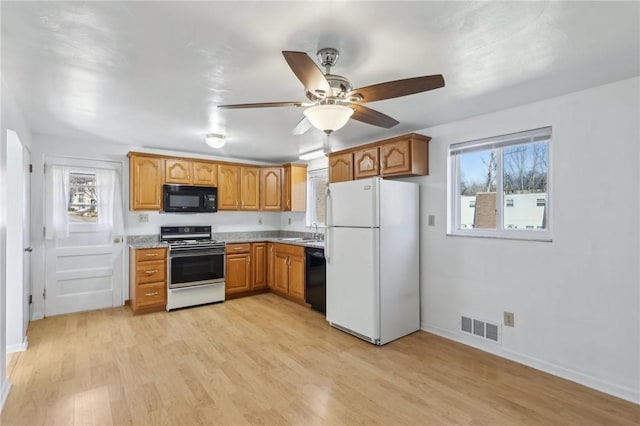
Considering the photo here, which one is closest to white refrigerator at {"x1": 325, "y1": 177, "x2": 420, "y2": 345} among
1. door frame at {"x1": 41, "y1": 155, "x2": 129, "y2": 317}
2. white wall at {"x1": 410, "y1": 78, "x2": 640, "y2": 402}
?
white wall at {"x1": 410, "y1": 78, "x2": 640, "y2": 402}

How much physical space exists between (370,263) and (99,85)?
2760mm

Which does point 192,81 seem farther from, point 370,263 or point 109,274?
point 109,274

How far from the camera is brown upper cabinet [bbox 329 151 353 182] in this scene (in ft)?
13.4

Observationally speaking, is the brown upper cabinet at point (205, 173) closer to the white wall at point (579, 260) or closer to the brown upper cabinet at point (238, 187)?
the brown upper cabinet at point (238, 187)

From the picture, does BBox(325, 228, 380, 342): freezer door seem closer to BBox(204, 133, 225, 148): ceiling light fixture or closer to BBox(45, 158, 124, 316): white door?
BBox(204, 133, 225, 148): ceiling light fixture

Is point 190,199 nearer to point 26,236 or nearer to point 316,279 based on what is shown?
point 26,236

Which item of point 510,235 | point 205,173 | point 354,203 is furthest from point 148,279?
point 510,235

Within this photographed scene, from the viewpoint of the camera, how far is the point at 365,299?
130 inches

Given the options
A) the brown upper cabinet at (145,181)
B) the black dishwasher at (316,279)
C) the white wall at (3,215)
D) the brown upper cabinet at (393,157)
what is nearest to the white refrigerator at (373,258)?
the brown upper cabinet at (393,157)

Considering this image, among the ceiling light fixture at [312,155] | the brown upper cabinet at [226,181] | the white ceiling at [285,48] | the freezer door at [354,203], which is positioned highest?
the white ceiling at [285,48]

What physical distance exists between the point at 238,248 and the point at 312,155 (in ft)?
6.24

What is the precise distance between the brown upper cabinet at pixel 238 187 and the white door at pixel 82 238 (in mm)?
1398

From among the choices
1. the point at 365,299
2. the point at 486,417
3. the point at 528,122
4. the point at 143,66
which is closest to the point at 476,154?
the point at 528,122

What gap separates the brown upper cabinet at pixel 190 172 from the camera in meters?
4.61
